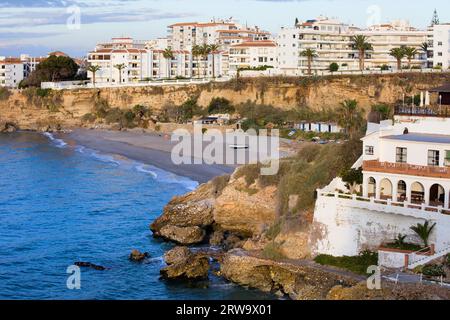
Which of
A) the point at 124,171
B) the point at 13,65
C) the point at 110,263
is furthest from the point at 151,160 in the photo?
the point at 13,65

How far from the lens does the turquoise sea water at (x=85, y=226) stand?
2991 centimetres

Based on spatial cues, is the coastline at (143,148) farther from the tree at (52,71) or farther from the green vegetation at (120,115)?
the tree at (52,71)

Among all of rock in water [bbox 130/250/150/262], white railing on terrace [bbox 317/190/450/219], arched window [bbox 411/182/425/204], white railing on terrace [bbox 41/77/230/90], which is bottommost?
rock in water [bbox 130/250/150/262]

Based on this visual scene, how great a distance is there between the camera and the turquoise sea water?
29.9 m

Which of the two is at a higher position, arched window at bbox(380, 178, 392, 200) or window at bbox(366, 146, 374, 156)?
window at bbox(366, 146, 374, 156)

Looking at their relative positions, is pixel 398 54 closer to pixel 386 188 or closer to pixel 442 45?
pixel 442 45

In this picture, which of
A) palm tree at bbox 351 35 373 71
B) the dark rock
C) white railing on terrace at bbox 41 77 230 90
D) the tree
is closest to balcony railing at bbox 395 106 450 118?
the dark rock

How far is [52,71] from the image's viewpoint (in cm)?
10544

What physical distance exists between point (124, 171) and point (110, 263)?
88.5 ft

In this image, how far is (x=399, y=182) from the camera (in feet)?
90.1

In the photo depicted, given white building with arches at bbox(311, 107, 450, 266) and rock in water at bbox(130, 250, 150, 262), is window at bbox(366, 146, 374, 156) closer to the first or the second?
white building with arches at bbox(311, 107, 450, 266)

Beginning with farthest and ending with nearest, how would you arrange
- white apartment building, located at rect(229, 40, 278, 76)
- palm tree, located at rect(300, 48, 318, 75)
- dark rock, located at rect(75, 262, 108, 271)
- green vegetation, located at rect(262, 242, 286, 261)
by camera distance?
white apartment building, located at rect(229, 40, 278, 76) < palm tree, located at rect(300, 48, 318, 75) < dark rock, located at rect(75, 262, 108, 271) < green vegetation, located at rect(262, 242, 286, 261)

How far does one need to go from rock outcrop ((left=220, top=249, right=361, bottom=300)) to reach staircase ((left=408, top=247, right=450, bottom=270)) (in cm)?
185

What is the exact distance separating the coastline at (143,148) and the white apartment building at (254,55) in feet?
64.5
